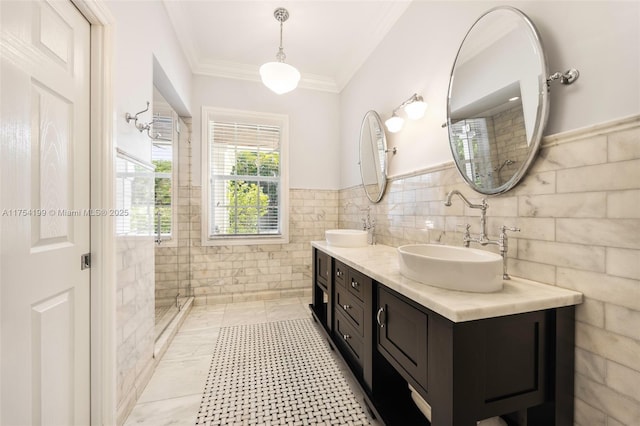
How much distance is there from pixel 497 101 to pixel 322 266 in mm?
1780

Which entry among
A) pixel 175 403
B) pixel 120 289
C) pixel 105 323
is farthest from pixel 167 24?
pixel 175 403

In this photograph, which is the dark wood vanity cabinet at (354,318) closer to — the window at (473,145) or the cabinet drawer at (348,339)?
the cabinet drawer at (348,339)

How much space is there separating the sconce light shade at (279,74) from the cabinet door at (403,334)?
1.74 meters

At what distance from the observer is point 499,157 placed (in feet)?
4.12

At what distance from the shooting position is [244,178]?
10.6 ft

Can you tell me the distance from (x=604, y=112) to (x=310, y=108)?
2.95 metres

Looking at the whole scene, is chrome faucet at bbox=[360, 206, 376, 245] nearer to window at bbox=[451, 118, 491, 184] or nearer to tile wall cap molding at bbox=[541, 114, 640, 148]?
window at bbox=[451, 118, 491, 184]

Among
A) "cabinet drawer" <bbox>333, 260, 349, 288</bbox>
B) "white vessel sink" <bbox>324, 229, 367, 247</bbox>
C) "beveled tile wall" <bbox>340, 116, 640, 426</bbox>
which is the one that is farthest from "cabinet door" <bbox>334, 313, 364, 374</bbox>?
"beveled tile wall" <bbox>340, 116, 640, 426</bbox>

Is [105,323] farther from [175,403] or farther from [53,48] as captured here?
[53,48]

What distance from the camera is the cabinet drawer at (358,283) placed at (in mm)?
1484

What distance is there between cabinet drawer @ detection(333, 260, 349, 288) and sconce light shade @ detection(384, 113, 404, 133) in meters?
1.23

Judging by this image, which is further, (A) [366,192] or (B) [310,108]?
(B) [310,108]

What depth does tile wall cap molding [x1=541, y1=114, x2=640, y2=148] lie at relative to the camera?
0.83 m

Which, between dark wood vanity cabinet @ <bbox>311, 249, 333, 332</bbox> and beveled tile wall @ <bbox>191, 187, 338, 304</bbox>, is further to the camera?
beveled tile wall @ <bbox>191, 187, 338, 304</bbox>
